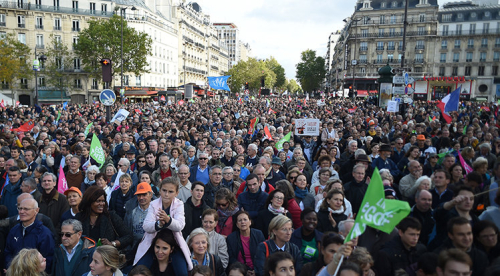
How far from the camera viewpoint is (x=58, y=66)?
46.3 m

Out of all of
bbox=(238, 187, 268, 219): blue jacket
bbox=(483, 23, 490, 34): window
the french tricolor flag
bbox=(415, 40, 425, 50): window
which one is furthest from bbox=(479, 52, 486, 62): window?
bbox=(238, 187, 268, 219): blue jacket

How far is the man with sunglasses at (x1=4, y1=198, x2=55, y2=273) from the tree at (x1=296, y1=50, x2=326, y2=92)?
10357 centimetres

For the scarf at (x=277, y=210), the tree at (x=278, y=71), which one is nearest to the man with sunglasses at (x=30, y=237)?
the scarf at (x=277, y=210)

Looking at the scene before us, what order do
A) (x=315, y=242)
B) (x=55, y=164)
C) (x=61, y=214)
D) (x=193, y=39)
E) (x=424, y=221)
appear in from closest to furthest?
(x=315, y=242), (x=424, y=221), (x=61, y=214), (x=55, y=164), (x=193, y=39)

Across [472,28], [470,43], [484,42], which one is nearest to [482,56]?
[484,42]

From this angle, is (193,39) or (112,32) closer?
(112,32)

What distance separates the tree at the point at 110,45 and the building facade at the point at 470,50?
45142mm

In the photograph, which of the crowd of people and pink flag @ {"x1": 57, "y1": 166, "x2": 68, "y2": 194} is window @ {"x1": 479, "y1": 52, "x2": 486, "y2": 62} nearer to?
the crowd of people

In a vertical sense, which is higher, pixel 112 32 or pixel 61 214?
pixel 112 32

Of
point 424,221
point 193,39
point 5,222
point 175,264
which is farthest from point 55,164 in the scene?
point 193,39

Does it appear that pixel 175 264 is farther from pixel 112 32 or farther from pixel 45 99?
pixel 45 99

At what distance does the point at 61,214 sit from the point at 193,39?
2740 inches

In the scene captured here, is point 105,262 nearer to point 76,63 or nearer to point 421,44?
point 76,63

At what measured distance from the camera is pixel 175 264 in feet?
11.4
